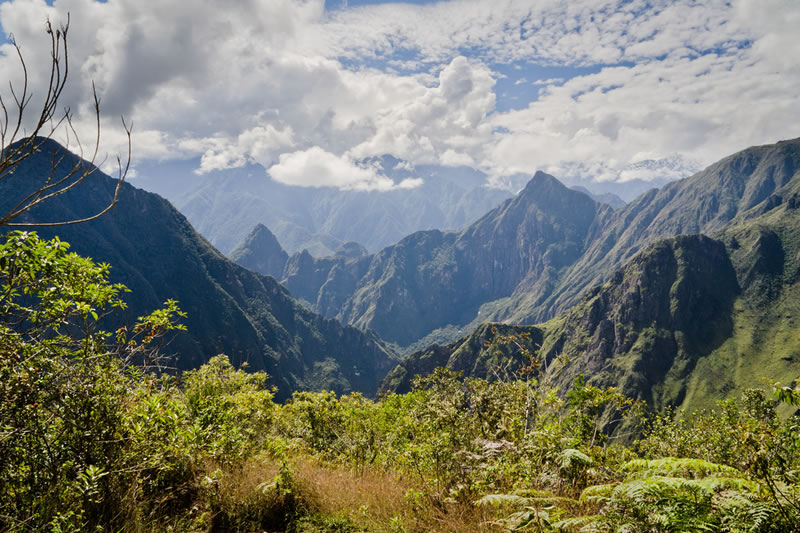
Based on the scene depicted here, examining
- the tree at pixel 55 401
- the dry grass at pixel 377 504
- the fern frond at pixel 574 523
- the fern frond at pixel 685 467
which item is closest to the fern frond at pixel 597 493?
the fern frond at pixel 574 523

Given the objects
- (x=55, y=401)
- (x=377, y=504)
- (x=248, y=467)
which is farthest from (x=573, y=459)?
(x=55, y=401)

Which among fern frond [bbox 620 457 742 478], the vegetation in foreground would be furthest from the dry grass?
fern frond [bbox 620 457 742 478]

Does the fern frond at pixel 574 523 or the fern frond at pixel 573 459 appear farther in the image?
the fern frond at pixel 573 459

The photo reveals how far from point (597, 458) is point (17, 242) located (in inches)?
483

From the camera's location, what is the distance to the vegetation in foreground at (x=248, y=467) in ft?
18.5

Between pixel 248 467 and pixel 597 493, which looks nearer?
pixel 597 493

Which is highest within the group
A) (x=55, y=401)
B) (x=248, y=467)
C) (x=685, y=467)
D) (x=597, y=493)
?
(x=55, y=401)

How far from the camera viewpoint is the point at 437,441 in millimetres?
9180

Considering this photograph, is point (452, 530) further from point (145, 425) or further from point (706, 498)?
point (145, 425)

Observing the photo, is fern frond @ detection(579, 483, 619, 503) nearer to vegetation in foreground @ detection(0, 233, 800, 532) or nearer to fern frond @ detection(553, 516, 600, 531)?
vegetation in foreground @ detection(0, 233, 800, 532)

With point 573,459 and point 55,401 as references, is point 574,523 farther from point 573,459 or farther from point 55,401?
point 55,401

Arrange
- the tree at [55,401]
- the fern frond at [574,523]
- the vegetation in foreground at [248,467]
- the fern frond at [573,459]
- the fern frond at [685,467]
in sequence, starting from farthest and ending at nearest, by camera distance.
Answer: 1. the fern frond at [685,467]
2. the fern frond at [573,459]
3. the tree at [55,401]
4. the vegetation in foreground at [248,467]
5. the fern frond at [574,523]

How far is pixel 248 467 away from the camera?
398 inches

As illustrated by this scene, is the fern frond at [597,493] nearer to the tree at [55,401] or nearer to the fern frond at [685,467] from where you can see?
the fern frond at [685,467]
